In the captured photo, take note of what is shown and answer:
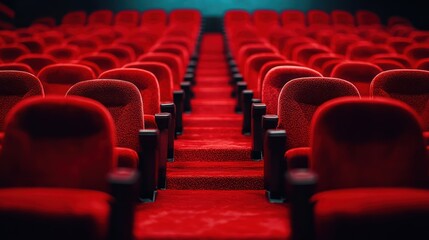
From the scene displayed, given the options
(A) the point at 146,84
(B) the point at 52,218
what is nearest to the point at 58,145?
(B) the point at 52,218

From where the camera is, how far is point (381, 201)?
1.03m

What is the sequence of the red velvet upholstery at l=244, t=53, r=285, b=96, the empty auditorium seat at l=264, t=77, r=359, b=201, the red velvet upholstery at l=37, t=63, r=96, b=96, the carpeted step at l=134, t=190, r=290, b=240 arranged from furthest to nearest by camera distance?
1. the red velvet upholstery at l=244, t=53, r=285, b=96
2. the red velvet upholstery at l=37, t=63, r=96, b=96
3. the empty auditorium seat at l=264, t=77, r=359, b=201
4. the carpeted step at l=134, t=190, r=290, b=240

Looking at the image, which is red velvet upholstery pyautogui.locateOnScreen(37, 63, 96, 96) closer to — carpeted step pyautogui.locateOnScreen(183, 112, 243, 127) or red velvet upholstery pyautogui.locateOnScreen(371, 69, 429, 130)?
carpeted step pyautogui.locateOnScreen(183, 112, 243, 127)

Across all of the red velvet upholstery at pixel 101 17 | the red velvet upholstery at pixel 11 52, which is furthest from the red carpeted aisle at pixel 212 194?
the red velvet upholstery at pixel 101 17

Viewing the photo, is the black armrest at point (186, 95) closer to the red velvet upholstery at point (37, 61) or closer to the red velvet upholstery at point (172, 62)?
the red velvet upholstery at point (172, 62)

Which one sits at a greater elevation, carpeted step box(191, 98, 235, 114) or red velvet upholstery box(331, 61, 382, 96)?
red velvet upholstery box(331, 61, 382, 96)

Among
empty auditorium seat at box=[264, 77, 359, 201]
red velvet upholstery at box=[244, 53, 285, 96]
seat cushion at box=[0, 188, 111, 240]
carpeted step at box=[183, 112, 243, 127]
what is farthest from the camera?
red velvet upholstery at box=[244, 53, 285, 96]

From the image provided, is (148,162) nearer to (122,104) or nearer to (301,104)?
(122,104)

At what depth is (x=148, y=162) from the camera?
58.6 inches

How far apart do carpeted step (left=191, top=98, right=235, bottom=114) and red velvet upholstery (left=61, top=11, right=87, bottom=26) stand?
12.4 feet

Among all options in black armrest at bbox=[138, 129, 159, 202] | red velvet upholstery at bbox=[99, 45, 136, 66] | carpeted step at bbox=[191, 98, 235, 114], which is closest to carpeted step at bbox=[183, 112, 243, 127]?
carpeted step at bbox=[191, 98, 235, 114]

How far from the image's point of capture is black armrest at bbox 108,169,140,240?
103 cm

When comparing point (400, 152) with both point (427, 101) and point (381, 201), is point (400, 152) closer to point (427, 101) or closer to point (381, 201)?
point (381, 201)

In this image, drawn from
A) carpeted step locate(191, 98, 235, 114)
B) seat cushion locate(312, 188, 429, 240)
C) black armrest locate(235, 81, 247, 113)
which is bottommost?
carpeted step locate(191, 98, 235, 114)
